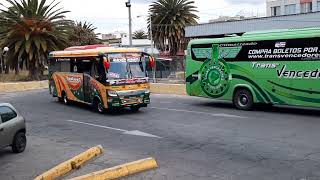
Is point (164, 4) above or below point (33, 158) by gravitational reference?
above

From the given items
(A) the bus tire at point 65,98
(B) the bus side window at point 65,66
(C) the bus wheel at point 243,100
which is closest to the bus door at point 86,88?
(B) the bus side window at point 65,66

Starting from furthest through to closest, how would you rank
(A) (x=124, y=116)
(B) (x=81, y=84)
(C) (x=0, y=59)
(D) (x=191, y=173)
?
(C) (x=0, y=59)
(B) (x=81, y=84)
(A) (x=124, y=116)
(D) (x=191, y=173)

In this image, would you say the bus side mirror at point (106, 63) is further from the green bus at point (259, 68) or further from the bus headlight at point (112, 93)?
the green bus at point (259, 68)

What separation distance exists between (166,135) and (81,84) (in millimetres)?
8776

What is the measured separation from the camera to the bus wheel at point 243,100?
69.1ft

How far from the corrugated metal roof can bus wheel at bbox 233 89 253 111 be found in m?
28.1

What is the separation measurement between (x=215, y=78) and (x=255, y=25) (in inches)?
1261

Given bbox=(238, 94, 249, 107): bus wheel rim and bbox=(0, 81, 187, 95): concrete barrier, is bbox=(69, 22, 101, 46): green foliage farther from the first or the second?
bbox=(238, 94, 249, 107): bus wheel rim

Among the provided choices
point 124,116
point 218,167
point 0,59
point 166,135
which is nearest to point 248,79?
point 124,116

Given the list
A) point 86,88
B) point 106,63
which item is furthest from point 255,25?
point 106,63

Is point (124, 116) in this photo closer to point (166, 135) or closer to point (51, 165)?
point (166, 135)

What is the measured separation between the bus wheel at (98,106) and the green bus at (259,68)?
480 cm

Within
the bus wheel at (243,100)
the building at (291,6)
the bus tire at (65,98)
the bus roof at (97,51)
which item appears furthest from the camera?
the building at (291,6)

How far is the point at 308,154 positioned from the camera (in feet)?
38.2
